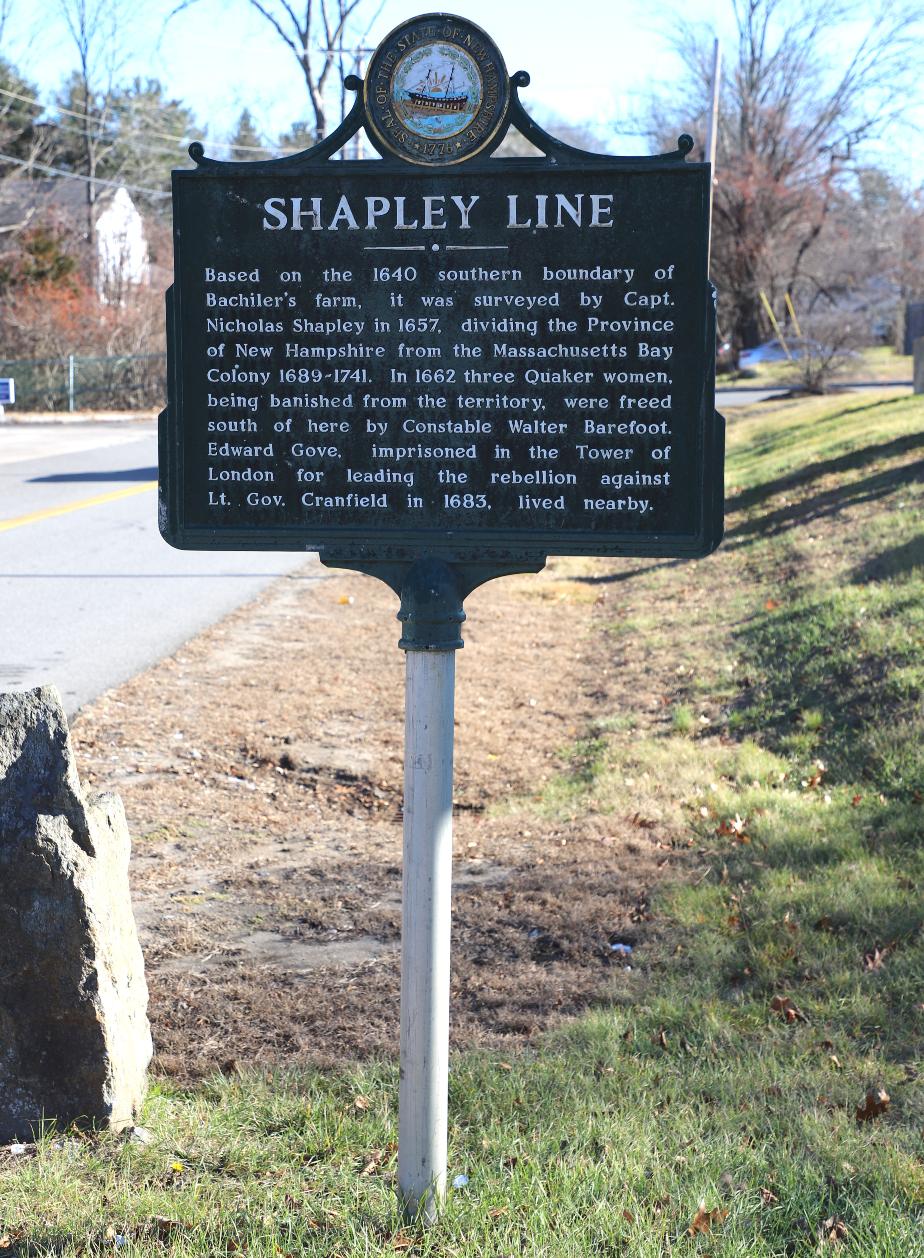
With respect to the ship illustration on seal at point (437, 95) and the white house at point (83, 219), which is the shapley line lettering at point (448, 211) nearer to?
the ship illustration on seal at point (437, 95)

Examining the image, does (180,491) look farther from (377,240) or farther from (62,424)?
(62,424)

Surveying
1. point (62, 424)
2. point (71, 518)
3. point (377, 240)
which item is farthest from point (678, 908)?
point (62, 424)

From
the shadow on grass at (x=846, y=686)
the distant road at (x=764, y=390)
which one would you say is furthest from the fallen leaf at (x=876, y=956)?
the distant road at (x=764, y=390)

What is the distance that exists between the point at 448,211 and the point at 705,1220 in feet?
7.32

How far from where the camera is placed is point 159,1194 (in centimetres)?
309

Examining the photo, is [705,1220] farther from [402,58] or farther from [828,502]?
[828,502]

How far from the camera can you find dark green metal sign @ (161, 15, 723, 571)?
2930 mm

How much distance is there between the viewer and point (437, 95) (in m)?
2.85

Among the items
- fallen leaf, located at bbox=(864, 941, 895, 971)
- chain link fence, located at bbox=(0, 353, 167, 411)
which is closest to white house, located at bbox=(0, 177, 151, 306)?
chain link fence, located at bbox=(0, 353, 167, 411)

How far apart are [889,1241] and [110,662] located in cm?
656

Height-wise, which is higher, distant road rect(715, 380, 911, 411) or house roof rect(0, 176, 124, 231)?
house roof rect(0, 176, 124, 231)

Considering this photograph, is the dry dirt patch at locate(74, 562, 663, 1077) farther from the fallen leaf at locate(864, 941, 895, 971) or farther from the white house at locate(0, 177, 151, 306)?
the white house at locate(0, 177, 151, 306)

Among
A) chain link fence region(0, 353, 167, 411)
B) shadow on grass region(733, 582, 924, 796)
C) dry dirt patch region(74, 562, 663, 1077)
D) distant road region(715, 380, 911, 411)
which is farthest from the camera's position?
chain link fence region(0, 353, 167, 411)

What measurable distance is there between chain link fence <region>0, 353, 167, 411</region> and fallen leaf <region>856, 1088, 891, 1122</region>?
119 ft
